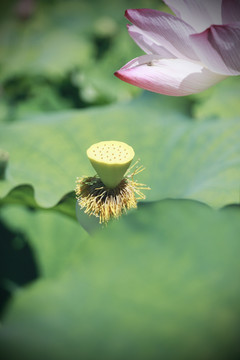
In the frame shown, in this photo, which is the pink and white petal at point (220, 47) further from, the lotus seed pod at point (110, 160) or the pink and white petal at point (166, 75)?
the lotus seed pod at point (110, 160)

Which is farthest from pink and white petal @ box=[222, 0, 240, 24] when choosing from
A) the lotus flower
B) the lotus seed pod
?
the lotus seed pod

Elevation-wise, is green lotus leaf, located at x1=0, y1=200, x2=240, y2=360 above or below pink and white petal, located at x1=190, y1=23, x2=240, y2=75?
below

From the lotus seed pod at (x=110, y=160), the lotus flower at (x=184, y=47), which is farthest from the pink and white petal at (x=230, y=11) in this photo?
the lotus seed pod at (x=110, y=160)

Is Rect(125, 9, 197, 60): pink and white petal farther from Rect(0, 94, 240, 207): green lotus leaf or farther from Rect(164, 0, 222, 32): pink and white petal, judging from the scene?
Rect(0, 94, 240, 207): green lotus leaf

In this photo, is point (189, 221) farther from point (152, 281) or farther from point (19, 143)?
point (19, 143)

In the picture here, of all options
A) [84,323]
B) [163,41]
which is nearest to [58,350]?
[84,323]

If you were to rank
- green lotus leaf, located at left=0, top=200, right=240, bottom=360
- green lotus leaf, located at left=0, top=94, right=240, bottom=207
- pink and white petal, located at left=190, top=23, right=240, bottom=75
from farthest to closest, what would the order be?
green lotus leaf, located at left=0, top=94, right=240, bottom=207
pink and white petal, located at left=190, top=23, right=240, bottom=75
green lotus leaf, located at left=0, top=200, right=240, bottom=360

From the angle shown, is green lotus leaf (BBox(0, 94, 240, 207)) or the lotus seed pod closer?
the lotus seed pod

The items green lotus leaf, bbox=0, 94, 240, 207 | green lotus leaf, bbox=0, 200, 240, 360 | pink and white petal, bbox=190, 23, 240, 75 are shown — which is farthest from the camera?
green lotus leaf, bbox=0, 94, 240, 207
